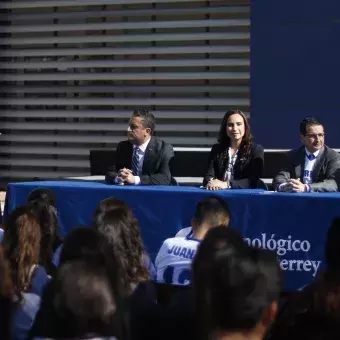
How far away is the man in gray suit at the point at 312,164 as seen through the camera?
6.63 m

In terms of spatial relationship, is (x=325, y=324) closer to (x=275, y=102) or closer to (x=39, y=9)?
(x=275, y=102)

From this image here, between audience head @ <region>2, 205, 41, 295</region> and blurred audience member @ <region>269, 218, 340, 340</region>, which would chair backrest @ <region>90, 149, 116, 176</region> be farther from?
blurred audience member @ <region>269, 218, 340, 340</region>

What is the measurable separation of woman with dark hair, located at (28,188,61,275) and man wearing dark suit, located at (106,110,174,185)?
4.10 feet

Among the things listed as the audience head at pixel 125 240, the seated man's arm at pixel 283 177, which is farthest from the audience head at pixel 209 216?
the seated man's arm at pixel 283 177

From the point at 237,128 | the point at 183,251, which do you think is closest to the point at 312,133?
the point at 237,128

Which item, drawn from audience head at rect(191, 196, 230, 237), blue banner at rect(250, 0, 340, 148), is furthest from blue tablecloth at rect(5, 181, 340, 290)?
blue banner at rect(250, 0, 340, 148)

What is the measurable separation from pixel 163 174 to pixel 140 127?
498mm

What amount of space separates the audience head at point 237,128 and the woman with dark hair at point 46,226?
1.78 m

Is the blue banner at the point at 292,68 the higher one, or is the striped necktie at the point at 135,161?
the blue banner at the point at 292,68

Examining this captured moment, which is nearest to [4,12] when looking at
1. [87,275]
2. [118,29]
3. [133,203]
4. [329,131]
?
[118,29]

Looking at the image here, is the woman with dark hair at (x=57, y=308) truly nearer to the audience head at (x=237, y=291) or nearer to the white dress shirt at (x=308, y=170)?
the audience head at (x=237, y=291)

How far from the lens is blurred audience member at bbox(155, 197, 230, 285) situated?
14.7 ft

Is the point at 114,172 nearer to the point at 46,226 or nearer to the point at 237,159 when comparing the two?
the point at 237,159

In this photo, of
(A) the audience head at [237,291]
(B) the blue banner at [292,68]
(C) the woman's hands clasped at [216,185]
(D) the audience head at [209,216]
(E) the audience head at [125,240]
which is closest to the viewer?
(A) the audience head at [237,291]
